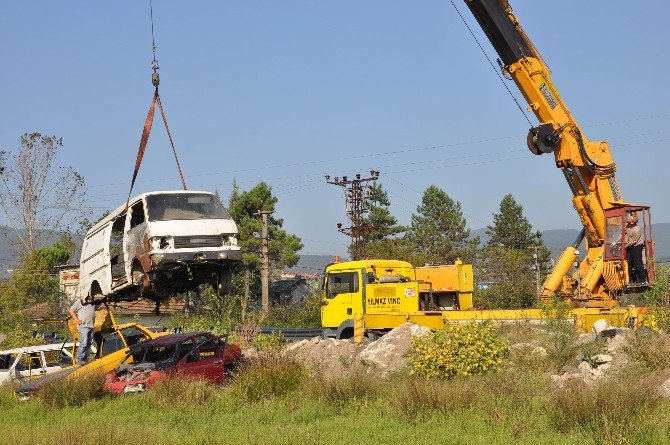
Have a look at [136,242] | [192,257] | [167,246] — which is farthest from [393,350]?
[136,242]

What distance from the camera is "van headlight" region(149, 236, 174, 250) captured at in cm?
1659

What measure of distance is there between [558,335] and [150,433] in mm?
8778

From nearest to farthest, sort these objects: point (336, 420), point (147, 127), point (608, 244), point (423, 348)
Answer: point (336, 420), point (423, 348), point (147, 127), point (608, 244)

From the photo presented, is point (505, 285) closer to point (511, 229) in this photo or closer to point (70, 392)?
point (70, 392)

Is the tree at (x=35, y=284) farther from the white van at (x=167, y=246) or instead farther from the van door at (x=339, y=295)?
the white van at (x=167, y=246)

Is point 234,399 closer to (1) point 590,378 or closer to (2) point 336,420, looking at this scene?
(2) point 336,420

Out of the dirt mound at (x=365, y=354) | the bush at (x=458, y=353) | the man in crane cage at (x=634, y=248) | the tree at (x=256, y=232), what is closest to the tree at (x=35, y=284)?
the tree at (x=256, y=232)

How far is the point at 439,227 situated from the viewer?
303ft

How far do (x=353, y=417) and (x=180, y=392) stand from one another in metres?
4.08

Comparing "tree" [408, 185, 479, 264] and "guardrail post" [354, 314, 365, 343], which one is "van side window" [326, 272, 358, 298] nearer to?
"guardrail post" [354, 314, 365, 343]

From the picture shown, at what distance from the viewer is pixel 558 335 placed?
1672 centimetres

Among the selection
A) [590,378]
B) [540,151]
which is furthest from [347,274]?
[590,378]

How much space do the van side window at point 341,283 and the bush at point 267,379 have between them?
6.95 metres

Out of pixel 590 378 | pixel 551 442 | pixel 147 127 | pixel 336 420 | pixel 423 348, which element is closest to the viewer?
pixel 551 442
